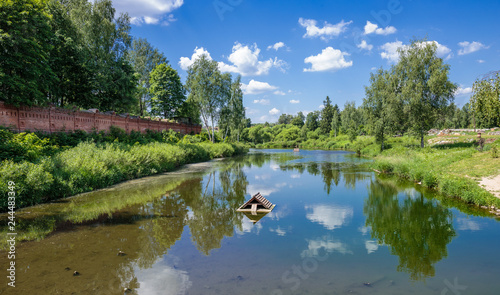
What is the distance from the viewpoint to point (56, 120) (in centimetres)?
2055

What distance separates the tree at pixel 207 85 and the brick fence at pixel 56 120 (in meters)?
14.5

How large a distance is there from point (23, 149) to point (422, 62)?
3732cm

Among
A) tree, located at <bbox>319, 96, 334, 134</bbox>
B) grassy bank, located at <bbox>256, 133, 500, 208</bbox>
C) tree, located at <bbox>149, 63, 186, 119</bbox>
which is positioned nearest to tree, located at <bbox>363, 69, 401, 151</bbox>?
grassy bank, located at <bbox>256, 133, 500, 208</bbox>

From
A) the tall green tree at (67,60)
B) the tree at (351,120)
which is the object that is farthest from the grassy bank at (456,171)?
the tree at (351,120)

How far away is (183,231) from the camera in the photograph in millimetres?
10250

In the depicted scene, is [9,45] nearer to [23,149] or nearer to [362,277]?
[23,149]

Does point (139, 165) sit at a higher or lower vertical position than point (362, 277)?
higher

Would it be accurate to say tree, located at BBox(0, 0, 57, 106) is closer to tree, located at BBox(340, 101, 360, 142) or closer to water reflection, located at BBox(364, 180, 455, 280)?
water reflection, located at BBox(364, 180, 455, 280)

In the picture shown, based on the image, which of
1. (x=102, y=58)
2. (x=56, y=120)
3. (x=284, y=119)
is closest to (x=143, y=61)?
(x=102, y=58)

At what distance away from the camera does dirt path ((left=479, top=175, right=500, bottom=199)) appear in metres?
12.4

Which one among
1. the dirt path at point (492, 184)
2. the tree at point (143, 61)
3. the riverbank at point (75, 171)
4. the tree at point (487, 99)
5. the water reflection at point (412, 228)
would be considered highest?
the tree at point (143, 61)

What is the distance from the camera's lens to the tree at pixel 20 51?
1645 centimetres

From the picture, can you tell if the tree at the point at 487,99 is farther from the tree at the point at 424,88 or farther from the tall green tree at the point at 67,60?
the tall green tree at the point at 67,60

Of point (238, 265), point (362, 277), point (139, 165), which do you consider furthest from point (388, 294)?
point (139, 165)
